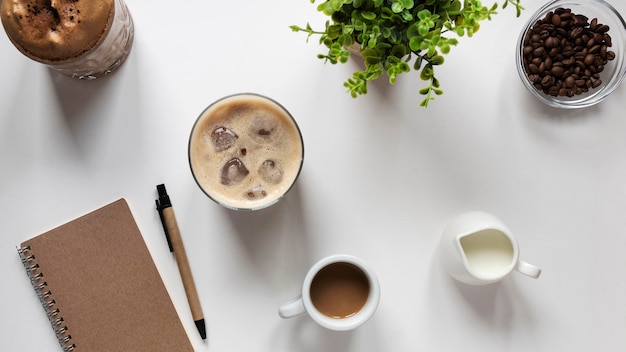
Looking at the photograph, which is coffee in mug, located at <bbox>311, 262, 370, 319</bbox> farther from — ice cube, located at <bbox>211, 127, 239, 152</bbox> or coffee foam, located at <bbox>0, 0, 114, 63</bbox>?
coffee foam, located at <bbox>0, 0, 114, 63</bbox>

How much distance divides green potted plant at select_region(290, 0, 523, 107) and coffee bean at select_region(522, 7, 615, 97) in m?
0.23

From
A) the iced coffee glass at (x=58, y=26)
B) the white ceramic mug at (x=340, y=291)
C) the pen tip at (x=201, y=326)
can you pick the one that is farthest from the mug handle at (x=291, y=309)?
the iced coffee glass at (x=58, y=26)

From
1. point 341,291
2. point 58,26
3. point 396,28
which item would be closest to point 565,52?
point 396,28

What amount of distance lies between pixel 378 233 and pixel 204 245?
374 mm

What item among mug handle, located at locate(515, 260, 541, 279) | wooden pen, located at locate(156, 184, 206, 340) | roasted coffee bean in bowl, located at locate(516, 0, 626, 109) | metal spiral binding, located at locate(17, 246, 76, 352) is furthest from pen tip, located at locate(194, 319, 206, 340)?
roasted coffee bean in bowl, located at locate(516, 0, 626, 109)

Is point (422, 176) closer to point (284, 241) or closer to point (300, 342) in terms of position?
point (284, 241)

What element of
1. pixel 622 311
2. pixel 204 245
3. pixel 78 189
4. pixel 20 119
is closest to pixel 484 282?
pixel 622 311

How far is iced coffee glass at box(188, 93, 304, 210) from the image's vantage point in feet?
3.72

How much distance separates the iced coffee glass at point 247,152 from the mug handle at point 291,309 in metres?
0.20

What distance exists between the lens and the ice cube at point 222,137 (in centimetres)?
114

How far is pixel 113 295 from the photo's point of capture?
4.04ft

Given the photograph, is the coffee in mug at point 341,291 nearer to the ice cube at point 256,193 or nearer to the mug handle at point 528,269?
the ice cube at point 256,193

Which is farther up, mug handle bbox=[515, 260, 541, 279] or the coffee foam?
the coffee foam

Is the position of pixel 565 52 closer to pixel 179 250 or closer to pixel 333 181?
pixel 333 181
